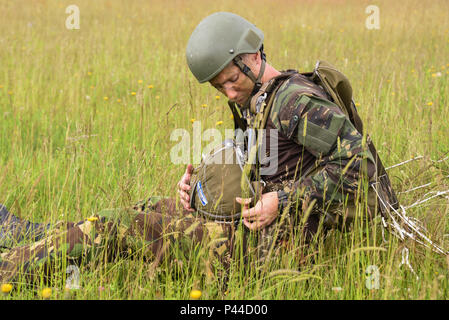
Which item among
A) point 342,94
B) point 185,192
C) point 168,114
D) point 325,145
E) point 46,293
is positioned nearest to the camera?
point 46,293

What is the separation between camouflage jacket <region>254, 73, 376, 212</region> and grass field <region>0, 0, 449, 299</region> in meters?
0.28

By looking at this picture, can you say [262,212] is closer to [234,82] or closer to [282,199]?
[282,199]

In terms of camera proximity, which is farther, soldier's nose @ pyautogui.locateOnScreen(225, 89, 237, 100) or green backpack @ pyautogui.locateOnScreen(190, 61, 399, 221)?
soldier's nose @ pyautogui.locateOnScreen(225, 89, 237, 100)

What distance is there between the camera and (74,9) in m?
12.0

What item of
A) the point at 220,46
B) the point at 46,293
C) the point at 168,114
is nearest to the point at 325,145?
the point at 220,46

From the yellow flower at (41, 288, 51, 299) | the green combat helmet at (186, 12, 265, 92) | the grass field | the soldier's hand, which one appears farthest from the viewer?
the soldier's hand

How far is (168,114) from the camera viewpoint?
15.1 feet

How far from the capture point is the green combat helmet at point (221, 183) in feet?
9.25

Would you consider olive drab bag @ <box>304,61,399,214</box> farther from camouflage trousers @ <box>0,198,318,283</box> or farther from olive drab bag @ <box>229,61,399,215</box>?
camouflage trousers @ <box>0,198,318,283</box>

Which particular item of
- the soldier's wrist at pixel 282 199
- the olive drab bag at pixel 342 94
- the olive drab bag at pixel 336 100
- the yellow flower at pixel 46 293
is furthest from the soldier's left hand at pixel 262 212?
the yellow flower at pixel 46 293

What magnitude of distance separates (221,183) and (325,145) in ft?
1.98

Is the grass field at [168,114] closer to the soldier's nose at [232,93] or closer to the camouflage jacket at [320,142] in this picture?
the camouflage jacket at [320,142]

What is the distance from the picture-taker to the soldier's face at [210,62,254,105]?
2.98 metres

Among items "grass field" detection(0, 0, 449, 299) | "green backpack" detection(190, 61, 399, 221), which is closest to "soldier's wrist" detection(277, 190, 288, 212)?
"green backpack" detection(190, 61, 399, 221)
